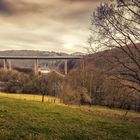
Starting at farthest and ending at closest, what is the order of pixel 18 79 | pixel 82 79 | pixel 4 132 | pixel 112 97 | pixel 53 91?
pixel 18 79 → pixel 53 91 → pixel 82 79 → pixel 112 97 → pixel 4 132

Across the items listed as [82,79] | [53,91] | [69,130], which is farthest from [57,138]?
[53,91]

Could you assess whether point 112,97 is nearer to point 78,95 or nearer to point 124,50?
point 78,95

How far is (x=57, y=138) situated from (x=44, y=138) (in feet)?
1.86

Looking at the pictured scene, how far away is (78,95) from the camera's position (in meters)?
56.7

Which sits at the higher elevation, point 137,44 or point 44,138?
point 137,44

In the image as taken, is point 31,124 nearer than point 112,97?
Yes

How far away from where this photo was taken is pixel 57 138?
26.6 ft

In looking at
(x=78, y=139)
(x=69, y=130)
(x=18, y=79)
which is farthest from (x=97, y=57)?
(x=18, y=79)

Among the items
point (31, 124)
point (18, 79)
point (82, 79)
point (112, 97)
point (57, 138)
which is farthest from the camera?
point (18, 79)

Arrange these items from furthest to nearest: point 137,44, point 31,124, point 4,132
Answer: point 137,44 < point 31,124 < point 4,132

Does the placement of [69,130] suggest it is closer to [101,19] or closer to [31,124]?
[31,124]

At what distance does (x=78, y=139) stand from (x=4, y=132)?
251 centimetres

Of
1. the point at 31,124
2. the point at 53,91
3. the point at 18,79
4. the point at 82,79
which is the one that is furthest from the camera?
the point at 18,79

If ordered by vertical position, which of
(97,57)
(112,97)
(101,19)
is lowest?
(112,97)
